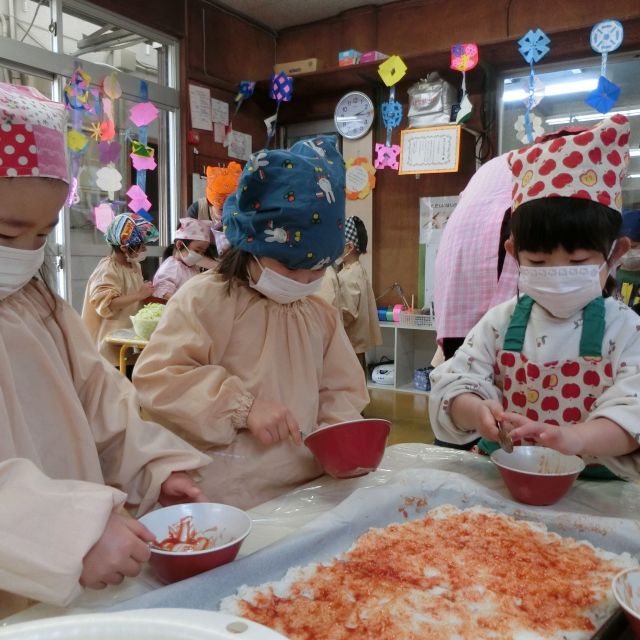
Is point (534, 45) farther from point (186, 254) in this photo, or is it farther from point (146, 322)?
point (146, 322)

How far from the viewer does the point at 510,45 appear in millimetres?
4504

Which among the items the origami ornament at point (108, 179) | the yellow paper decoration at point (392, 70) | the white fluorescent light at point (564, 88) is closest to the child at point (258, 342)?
the origami ornament at point (108, 179)

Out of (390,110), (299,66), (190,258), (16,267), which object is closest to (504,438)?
(16,267)

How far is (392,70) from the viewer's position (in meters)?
4.93

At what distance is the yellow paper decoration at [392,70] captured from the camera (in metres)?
4.84

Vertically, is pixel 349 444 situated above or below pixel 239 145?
below

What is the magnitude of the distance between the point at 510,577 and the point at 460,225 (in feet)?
3.95

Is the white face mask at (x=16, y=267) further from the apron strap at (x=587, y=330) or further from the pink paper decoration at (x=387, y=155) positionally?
the pink paper decoration at (x=387, y=155)

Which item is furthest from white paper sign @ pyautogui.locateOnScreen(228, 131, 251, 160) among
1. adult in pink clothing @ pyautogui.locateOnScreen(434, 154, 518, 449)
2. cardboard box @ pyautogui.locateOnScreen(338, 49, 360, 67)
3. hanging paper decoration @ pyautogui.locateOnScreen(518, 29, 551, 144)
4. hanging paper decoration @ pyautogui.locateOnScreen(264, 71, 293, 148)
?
adult in pink clothing @ pyautogui.locateOnScreen(434, 154, 518, 449)

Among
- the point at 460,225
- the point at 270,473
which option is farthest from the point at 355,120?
the point at 270,473

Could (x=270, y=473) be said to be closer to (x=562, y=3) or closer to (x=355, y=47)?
(x=562, y=3)

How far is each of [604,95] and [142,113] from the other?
3391mm

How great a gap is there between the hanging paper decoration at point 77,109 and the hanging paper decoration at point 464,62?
270 centimetres

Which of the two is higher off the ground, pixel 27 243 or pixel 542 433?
pixel 27 243
